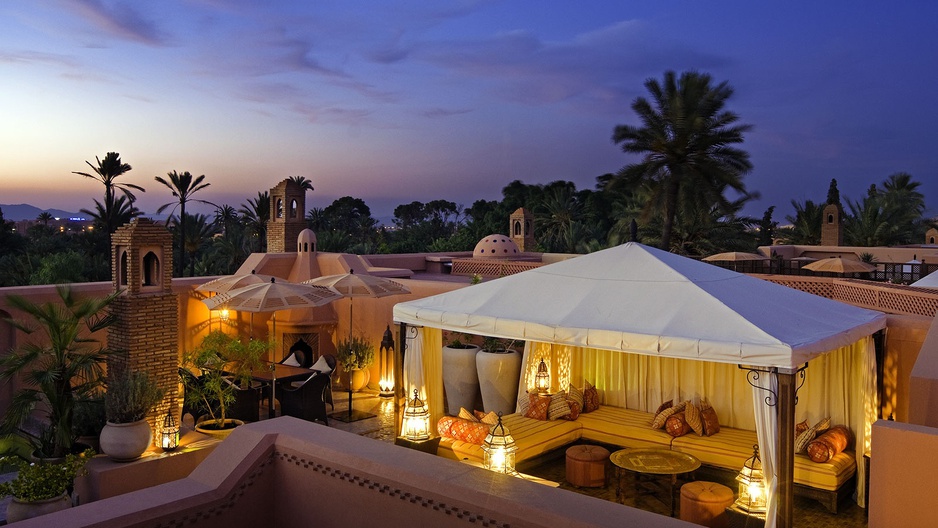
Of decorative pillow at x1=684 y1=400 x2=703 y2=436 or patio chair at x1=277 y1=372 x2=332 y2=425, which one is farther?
patio chair at x1=277 y1=372 x2=332 y2=425

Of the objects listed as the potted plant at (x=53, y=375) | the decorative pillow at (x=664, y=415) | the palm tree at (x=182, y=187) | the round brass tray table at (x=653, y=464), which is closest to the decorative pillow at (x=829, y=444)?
the round brass tray table at (x=653, y=464)

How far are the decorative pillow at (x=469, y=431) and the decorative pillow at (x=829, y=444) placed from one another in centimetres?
369

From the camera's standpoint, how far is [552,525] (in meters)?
3.82

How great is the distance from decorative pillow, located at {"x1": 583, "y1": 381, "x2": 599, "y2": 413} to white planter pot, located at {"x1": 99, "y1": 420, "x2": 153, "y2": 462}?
5934 millimetres

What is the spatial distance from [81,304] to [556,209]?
37.2 metres

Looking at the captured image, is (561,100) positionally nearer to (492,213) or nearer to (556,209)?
(556,209)

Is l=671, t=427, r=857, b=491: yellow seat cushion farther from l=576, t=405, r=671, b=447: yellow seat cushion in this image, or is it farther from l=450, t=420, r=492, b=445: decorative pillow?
l=450, t=420, r=492, b=445: decorative pillow

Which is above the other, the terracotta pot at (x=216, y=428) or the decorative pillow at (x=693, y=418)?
the decorative pillow at (x=693, y=418)

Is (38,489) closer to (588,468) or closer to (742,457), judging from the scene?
(588,468)

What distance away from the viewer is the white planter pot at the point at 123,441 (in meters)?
8.57

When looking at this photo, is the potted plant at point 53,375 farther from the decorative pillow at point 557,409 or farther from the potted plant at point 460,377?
the decorative pillow at point 557,409

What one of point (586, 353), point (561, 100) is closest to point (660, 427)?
point (586, 353)

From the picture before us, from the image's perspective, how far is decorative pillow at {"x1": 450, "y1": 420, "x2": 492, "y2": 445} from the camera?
29.4 feet

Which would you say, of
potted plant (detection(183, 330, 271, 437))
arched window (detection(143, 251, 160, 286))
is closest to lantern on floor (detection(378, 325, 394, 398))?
potted plant (detection(183, 330, 271, 437))
